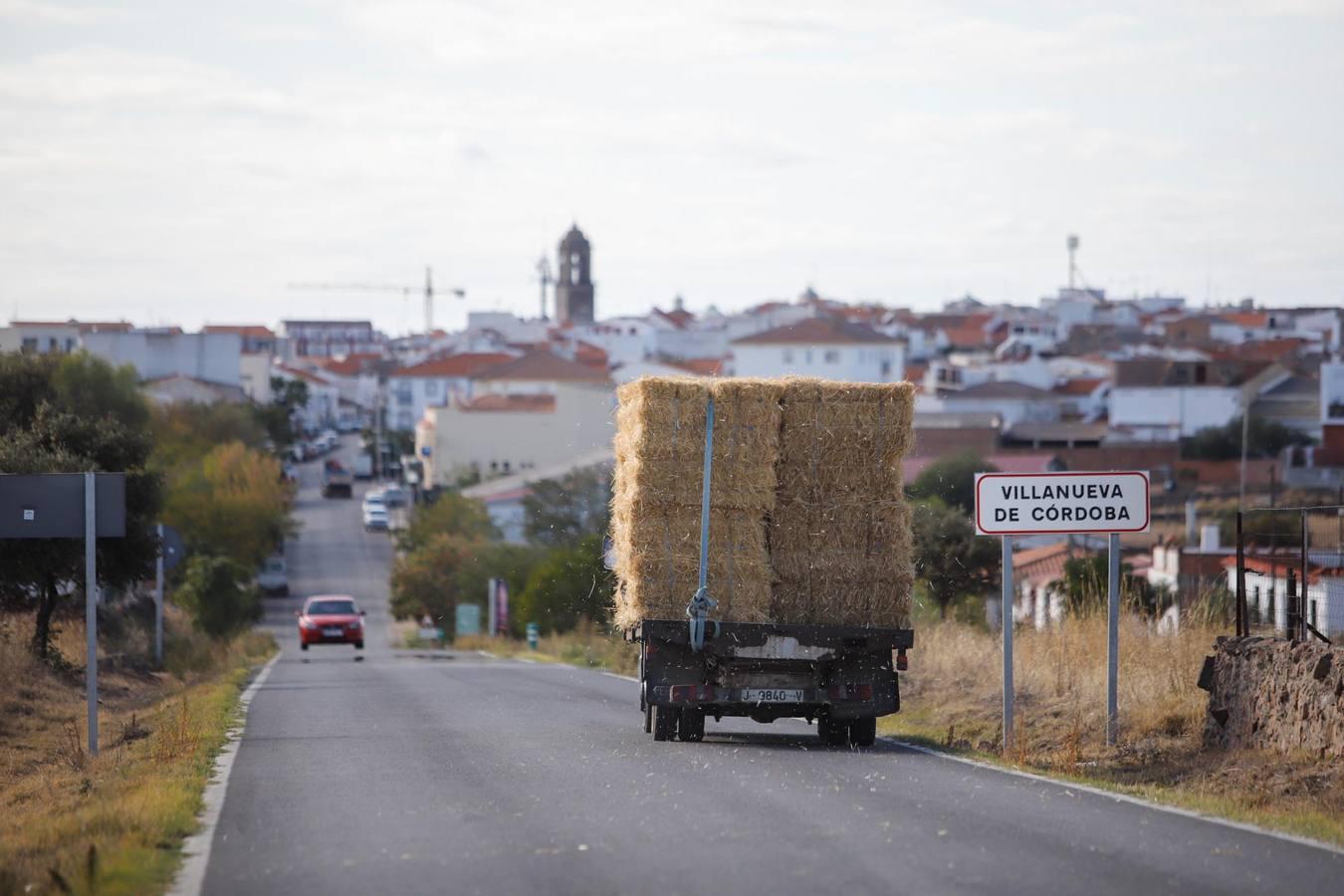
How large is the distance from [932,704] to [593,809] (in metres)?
8.87

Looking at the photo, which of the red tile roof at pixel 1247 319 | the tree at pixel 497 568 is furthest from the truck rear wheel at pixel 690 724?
the red tile roof at pixel 1247 319

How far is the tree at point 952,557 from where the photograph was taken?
95.0ft

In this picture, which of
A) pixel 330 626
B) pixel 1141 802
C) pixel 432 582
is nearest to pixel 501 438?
pixel 432 582

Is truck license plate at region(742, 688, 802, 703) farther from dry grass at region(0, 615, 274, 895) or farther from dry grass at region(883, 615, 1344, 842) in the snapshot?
dry grass at region(0, 615, 274, 895)

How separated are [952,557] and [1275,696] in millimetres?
16430

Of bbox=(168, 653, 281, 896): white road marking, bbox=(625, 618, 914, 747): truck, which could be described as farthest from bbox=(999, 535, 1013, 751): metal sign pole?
bbox=(168, 653, 281, 896): white road marking

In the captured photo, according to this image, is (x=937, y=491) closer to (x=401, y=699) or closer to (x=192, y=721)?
(x=401, y=699)

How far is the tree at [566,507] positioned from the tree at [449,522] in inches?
93.4

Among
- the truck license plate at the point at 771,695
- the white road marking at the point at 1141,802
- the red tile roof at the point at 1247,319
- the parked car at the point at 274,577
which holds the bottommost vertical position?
the parked car at the point at 274,577

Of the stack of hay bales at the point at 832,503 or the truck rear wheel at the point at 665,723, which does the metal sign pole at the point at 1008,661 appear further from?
the truck rear wheel at the point at 665,723

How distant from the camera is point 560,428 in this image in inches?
4225

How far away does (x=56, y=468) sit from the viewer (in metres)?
26.7

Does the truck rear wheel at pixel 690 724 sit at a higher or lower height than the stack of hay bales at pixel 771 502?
lower

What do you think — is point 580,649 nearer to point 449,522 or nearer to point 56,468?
point 56,468
